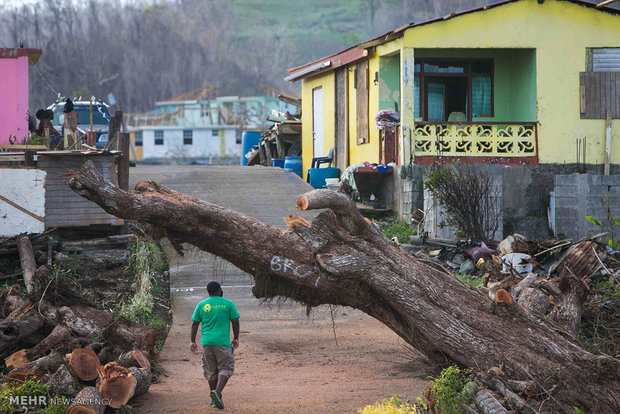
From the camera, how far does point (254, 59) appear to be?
3831 inches

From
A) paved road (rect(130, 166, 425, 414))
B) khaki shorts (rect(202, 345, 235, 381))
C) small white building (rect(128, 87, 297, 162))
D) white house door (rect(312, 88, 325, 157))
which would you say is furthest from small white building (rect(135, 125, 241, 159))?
khaki shorts (rect(202, 345, 235, 381))

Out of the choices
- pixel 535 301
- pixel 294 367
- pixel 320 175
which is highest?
pixel 320 175

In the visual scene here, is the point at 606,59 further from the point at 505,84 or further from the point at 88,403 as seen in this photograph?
the point at 88,403

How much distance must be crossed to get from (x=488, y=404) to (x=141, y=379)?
11.7ft

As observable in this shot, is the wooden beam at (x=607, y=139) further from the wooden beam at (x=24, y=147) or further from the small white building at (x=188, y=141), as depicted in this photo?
the small white building at (x=188, y=141)

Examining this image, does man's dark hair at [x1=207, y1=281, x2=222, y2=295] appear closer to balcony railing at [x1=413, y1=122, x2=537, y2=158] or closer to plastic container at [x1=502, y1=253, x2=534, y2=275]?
plastic container at [x1=502, y1=253, x2=534, y2=275]

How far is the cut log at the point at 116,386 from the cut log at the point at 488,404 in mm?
3373

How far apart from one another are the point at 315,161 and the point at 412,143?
230 inches

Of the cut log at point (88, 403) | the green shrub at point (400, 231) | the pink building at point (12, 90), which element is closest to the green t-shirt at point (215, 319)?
the cut log at point (88, 403)

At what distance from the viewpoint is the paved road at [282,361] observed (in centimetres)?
874

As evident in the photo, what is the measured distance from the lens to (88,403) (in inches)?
305

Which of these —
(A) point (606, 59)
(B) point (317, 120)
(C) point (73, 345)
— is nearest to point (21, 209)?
(C) point (73, 345)

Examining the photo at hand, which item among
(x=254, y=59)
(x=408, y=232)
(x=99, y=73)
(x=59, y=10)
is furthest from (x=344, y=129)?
(x=254, y=59)

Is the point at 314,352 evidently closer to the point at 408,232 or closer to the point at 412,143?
the point at 408,232
